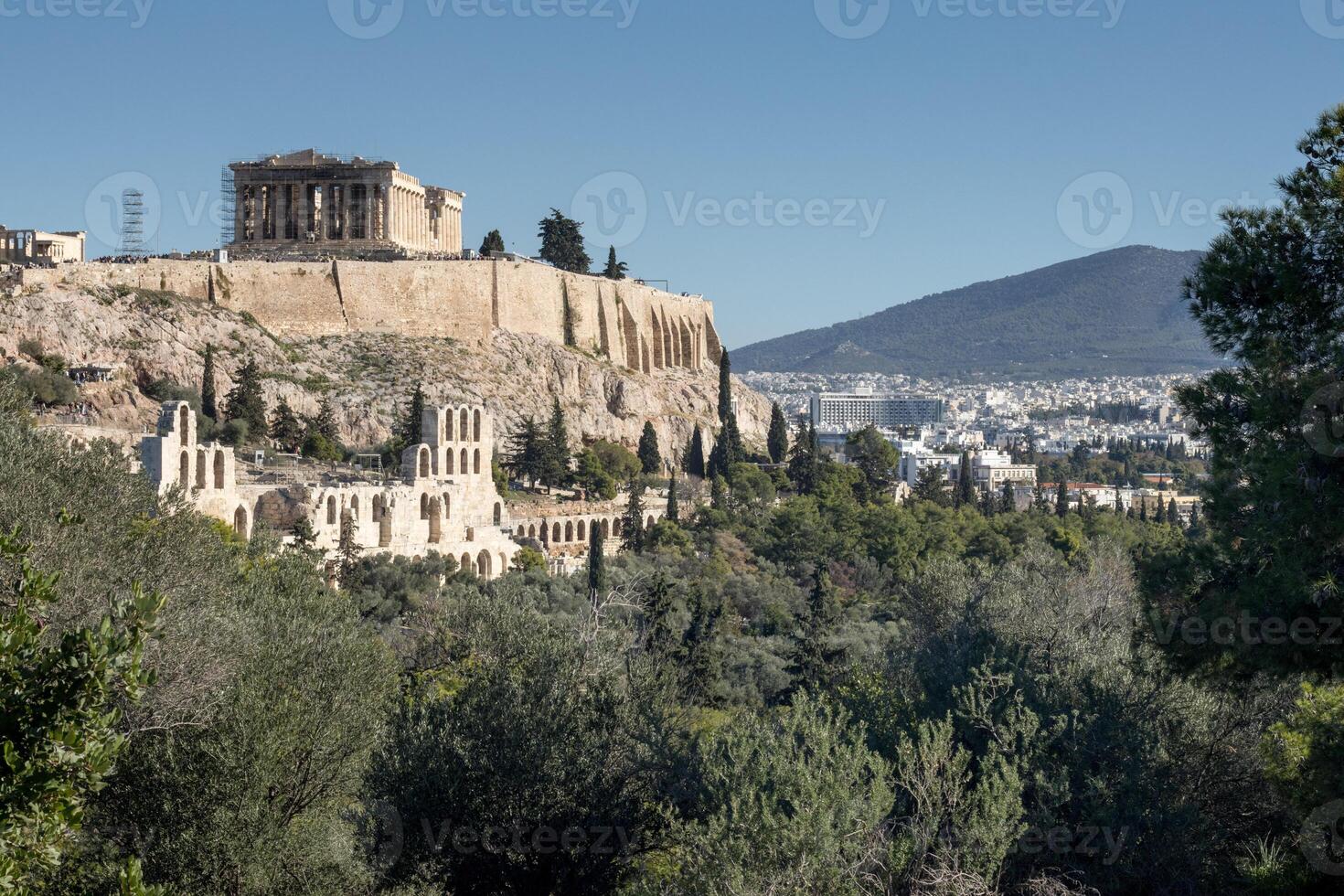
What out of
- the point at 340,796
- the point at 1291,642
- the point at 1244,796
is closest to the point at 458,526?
the point at 340,796

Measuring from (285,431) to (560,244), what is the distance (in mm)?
24611

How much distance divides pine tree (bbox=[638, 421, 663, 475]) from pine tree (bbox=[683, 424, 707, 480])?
4.76ft

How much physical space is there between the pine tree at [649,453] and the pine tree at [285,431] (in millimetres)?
16446

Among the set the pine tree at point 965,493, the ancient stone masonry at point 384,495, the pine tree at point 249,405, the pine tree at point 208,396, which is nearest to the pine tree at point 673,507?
the ancient stone masonry at point 384,495

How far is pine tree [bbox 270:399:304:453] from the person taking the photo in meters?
47.4

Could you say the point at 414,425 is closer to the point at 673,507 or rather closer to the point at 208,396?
the point at 208,396

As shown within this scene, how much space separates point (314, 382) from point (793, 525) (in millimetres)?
16064

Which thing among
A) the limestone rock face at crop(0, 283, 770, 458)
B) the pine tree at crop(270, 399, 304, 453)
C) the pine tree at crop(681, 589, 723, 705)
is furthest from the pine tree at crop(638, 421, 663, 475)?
the pine tree at crop(681, 589, 723, 705)

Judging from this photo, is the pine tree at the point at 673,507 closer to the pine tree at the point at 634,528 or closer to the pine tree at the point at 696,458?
the pine tree at the point at 634,528

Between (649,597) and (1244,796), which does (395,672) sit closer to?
(1244,796)

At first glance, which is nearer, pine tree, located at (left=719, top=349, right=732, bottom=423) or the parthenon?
the parthenon

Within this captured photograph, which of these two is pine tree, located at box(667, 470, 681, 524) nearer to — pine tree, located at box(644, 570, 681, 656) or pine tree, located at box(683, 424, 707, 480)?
pine tree, located at box(683, 424, 707, 480)

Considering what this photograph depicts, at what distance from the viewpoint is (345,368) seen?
55688 millimetres


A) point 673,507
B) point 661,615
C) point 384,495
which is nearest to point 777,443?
point 673,507
